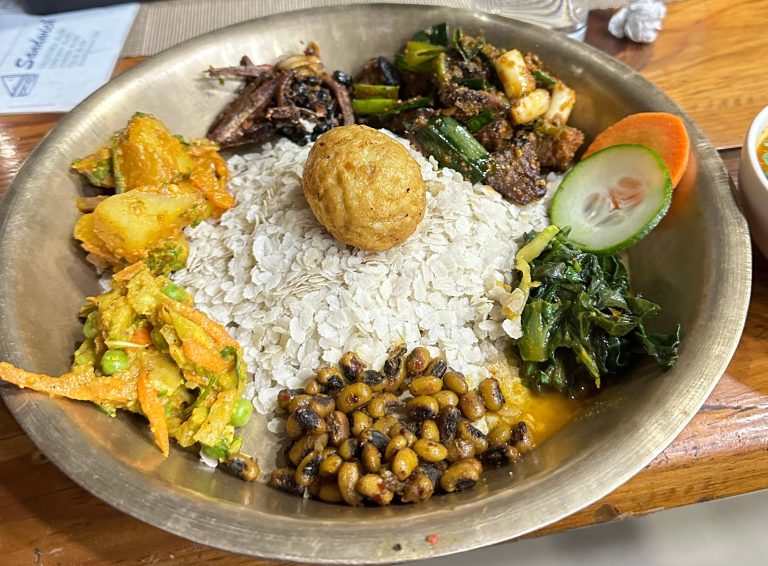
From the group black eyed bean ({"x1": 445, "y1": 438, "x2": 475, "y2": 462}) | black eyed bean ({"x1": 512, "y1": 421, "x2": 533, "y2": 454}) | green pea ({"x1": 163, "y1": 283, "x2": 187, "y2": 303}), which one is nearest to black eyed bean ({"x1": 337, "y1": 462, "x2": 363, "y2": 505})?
black eyed bean ({"x1": 445, "y1": 438, "x2": 475, "y2": 462})

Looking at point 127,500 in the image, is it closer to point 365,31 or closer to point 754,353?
point 754,353

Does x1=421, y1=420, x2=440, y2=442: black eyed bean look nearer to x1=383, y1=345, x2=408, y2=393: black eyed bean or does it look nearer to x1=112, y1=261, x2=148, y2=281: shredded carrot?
x1=383, y1=345, x2=408, y2=393: black eyed bean

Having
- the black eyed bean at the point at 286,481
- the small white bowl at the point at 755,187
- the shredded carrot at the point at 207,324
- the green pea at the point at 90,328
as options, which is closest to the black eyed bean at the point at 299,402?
the black eyed bean at the point at 286,481

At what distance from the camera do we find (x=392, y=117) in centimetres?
300

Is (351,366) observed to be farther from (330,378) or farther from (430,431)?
(430,431)

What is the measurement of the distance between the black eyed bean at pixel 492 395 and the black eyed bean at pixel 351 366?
0.46 meters

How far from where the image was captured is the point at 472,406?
2016mm

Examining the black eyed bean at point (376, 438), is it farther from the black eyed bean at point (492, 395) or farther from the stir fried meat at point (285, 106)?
the stir fried meat at point (285, 106)

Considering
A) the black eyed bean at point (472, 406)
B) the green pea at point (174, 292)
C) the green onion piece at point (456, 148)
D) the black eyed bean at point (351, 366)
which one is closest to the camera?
the black eyed bean at point (472, 406)

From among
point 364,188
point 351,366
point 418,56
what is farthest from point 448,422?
point 418,56

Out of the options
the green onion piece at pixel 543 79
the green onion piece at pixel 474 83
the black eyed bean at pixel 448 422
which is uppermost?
the green onion piece at pixel 474 83

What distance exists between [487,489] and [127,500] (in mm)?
1107

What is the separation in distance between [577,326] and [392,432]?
854 millimetres

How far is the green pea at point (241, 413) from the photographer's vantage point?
6.86 feet
